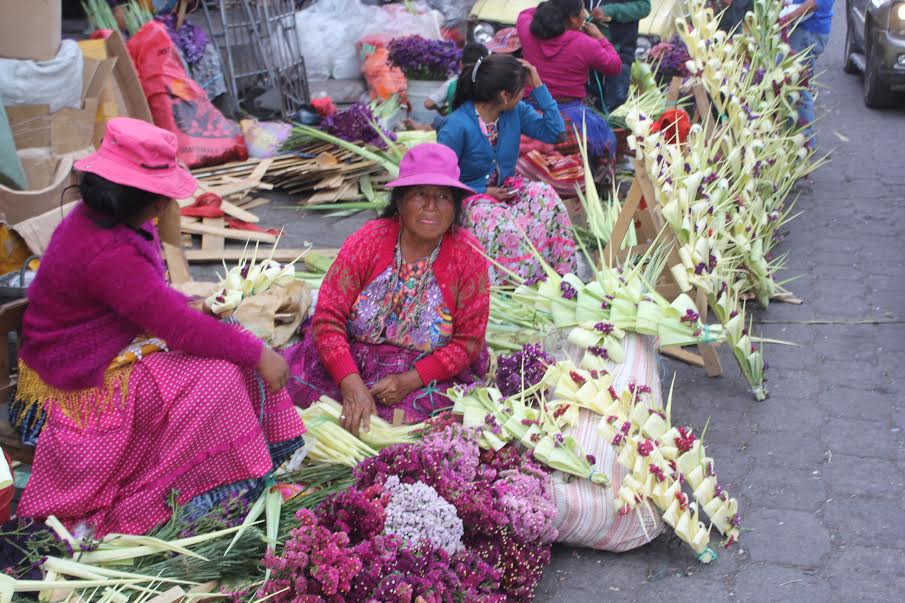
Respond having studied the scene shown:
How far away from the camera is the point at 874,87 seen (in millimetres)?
8516

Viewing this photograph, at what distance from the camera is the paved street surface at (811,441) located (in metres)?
2.90

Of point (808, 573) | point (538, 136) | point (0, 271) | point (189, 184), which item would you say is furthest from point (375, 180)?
point (808, 573)

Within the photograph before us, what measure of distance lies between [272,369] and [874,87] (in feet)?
24.2

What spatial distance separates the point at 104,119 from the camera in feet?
18.5

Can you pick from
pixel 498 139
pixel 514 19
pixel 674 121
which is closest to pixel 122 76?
pixel 498 139

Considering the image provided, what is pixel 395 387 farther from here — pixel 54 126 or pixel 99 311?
pixel 54 126

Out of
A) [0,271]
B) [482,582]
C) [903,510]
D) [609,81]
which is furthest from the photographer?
[609,81]

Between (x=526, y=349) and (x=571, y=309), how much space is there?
0.74 ft

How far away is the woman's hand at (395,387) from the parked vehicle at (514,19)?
5.49m

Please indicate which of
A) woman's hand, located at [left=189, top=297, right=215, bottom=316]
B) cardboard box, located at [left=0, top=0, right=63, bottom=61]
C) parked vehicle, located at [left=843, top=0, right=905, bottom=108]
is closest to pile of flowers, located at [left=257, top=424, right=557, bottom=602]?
woman's hand, located at [left=189, top=297, right=215, bottom=316]

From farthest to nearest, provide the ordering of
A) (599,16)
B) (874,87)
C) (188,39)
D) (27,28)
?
(874,87) < (188,39) < (599,16) < (27,28)

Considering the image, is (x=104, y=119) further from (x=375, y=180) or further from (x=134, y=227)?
(x=134, y=227)

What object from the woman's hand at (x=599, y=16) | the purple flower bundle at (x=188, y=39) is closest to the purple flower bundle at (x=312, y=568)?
the woman's hand at (x=599, y=16)

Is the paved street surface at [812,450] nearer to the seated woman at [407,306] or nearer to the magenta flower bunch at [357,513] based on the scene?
the magenta flower bunch at [357,513]
